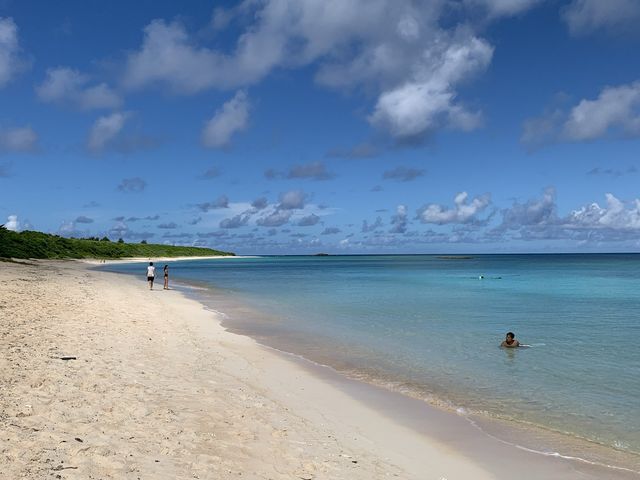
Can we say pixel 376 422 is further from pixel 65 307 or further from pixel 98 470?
pixel 65 307

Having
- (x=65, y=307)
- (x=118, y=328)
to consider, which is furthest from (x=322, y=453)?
(x=65, y=307)

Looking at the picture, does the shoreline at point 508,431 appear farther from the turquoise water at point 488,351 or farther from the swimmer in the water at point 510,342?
the swimmer in the water at point 510,342

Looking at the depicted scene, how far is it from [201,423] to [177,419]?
438mm

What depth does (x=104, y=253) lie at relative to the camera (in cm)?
12731

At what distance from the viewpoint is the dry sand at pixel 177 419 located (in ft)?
21.9

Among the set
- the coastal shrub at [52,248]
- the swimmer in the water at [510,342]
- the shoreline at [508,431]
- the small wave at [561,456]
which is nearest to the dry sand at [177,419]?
the shoreline at [508,431]

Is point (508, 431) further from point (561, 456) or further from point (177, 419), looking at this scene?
point (177, 419)

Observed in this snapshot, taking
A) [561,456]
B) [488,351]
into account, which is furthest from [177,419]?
[488,351]

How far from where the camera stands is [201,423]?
8.55m

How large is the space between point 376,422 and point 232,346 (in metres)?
8.18

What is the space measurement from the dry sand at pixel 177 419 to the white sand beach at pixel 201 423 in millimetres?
28

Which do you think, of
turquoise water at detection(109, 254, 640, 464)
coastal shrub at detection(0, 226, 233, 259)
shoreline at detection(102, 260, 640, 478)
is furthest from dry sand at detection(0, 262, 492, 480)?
coastal shrub at detection(0, 226, 233, 259)

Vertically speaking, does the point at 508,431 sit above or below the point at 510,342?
below

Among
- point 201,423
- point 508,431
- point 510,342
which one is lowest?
point 508,431
